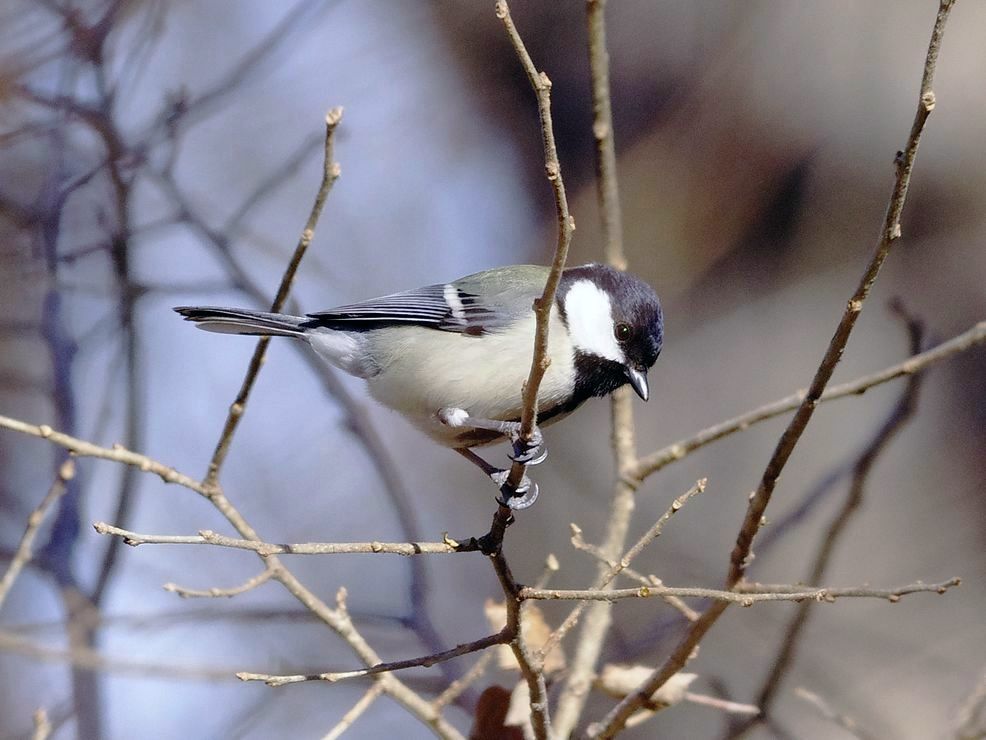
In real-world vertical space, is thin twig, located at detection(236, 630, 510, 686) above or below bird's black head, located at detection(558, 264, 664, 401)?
below

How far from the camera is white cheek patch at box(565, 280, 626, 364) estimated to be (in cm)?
212

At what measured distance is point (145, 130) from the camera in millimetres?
2736

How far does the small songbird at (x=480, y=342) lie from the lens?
1993 millimetres

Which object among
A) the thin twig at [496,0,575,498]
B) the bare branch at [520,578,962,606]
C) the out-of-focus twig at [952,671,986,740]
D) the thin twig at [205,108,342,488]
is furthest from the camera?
the out-of-focus twig at [952,671,986,740]

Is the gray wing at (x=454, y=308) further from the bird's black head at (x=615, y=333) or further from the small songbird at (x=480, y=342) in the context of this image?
the bird's black head at (x=615, y=333)

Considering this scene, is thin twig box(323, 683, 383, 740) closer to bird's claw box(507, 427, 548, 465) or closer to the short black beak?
bird's claw box(507, 427, 548, 465)

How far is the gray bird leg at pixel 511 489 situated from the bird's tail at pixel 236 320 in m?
0.53

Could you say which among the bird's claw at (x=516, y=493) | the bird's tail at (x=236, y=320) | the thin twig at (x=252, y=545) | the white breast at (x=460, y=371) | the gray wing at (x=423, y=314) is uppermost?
the gray wing at (x=423, y=314)

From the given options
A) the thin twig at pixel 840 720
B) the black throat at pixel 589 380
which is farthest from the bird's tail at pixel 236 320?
the thin twig at pixel 840 720

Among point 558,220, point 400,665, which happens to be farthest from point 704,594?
point 558,220

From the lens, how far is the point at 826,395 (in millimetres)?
1974

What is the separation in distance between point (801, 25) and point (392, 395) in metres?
1.71

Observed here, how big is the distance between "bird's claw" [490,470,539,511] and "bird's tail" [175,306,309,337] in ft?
2.03

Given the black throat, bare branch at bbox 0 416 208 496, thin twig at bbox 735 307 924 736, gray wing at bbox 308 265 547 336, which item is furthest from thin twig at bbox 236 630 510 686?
thin twig at bbox 735 307 924 736
